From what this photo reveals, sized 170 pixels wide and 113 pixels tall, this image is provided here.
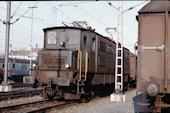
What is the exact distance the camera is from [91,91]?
556 inches

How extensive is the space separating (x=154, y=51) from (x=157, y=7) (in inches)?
52.9

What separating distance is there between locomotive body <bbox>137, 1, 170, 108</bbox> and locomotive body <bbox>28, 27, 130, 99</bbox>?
489 cm

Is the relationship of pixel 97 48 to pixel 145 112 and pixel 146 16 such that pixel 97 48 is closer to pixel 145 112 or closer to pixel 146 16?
pixel 145 112

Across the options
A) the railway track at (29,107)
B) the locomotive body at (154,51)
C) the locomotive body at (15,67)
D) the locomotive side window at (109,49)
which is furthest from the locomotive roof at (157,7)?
the locomotive body at (15,67)

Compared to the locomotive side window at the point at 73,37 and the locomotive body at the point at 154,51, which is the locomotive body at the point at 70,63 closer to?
the locomotive side window at the point at 73,37

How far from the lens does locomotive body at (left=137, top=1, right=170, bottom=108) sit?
6883 millimetres

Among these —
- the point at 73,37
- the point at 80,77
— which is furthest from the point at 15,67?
the point at 80,77

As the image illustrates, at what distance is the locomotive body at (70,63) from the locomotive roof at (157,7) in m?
5.42

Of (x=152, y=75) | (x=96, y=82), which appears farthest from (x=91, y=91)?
(x=152, y=75)

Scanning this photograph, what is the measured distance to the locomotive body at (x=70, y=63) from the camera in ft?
39.2

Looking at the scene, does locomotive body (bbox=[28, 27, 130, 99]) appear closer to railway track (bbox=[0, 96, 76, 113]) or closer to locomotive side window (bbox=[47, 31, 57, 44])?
locomotive side window (bbox=[47, 31, 57, 44])

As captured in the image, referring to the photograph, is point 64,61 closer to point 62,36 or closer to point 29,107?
point 62,36

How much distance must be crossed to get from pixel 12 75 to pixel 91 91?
77.6 feet

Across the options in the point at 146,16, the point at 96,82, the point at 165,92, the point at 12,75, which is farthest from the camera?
the point at 12,75
